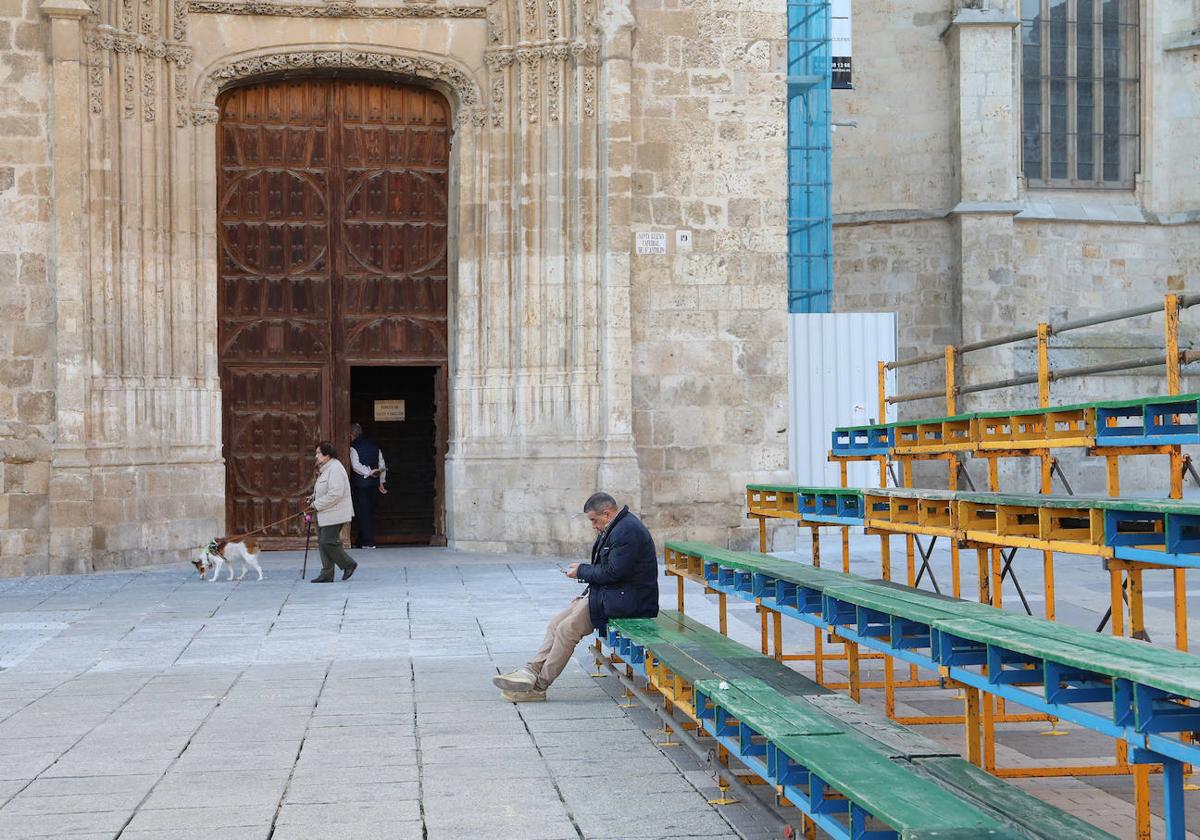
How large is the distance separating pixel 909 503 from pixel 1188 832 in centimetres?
218

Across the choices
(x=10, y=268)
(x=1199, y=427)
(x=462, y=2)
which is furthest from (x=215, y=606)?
(x=1199, y=427)

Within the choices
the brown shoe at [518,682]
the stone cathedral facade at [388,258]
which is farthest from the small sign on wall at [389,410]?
the brown shoe at [518,682]

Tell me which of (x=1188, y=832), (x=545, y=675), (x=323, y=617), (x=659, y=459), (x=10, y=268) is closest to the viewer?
(x=1188, y=832)

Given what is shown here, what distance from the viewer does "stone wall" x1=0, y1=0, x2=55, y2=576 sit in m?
15.2

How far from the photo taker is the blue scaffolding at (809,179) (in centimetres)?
2269

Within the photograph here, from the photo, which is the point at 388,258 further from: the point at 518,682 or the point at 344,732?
the point at 344,732

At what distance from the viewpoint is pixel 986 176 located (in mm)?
24531

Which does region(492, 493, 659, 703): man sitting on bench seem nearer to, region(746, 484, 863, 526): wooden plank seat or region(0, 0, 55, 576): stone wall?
region(746, 484, 863, 526): wooden plank seat

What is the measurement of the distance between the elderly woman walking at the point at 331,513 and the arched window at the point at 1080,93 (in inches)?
650

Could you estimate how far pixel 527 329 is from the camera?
1666 centimetres

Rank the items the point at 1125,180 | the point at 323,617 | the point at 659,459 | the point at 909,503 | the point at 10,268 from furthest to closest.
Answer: the point at 1125,180
the point at 659,459
the point at 10,268
the point at 323,617
the point at 909,503

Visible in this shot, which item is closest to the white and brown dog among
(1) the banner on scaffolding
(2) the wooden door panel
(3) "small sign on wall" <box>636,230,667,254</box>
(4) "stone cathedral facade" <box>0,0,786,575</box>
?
(4) "stone cathedral facade" <box>0,0,786,575</box>

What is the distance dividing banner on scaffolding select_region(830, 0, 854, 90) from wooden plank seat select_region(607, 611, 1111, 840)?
19.8 meters

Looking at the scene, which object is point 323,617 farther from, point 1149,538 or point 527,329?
point 1149,538
